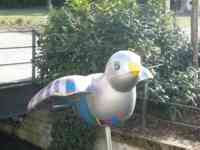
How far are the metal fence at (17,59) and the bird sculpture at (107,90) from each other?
3.02 meters

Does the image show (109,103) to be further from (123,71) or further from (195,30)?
(195,30)

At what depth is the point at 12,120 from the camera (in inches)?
318

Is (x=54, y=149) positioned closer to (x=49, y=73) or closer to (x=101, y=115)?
(x=49, y=73)

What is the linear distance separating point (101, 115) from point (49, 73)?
293 centimetres

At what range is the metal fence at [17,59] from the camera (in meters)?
7.48

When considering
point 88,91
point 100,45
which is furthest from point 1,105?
point 88,91

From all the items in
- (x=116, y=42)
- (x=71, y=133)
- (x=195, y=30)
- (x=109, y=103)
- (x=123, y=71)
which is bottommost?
(x=71, y=133)

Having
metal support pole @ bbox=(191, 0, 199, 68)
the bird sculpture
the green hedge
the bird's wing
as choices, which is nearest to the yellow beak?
the bird sculpture

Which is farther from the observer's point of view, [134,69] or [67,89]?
[67,89]

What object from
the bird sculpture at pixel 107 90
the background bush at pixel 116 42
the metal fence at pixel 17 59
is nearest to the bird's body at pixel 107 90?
the bird sculpture at pixel 107 90

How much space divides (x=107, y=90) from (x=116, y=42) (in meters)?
2.52

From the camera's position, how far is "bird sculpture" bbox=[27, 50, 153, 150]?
409cm

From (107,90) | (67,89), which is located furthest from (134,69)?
(67,89)

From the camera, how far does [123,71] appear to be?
4066 millimetres
